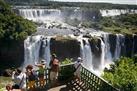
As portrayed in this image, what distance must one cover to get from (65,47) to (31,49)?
16.2ft

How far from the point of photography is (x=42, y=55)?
4684 cm

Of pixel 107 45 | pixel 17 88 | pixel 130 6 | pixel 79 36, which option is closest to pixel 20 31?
pixel 79 36

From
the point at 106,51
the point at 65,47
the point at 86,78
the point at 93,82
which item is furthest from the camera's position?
the point at 106,51

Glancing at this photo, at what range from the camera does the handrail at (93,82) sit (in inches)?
638

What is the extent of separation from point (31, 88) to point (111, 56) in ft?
117

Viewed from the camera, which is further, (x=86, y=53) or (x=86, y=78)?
(x=86, y=53)

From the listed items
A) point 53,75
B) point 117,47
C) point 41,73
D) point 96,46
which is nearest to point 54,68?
point 53,75

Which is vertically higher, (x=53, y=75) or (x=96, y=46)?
(x=53, y=75)

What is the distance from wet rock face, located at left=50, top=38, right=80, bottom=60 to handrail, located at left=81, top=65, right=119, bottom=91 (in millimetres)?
27451

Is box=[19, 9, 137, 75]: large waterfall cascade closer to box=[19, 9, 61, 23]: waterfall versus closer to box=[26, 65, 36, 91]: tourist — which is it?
A: box=[19, 9, 61, 23]: waterfall

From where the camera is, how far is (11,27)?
4638cm

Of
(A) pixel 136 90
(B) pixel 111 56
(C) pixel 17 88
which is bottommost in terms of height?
(B) pixel 111 56

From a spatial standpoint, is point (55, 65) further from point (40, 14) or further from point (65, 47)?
point (40, 14)

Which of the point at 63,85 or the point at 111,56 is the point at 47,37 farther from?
the point at 63,85
